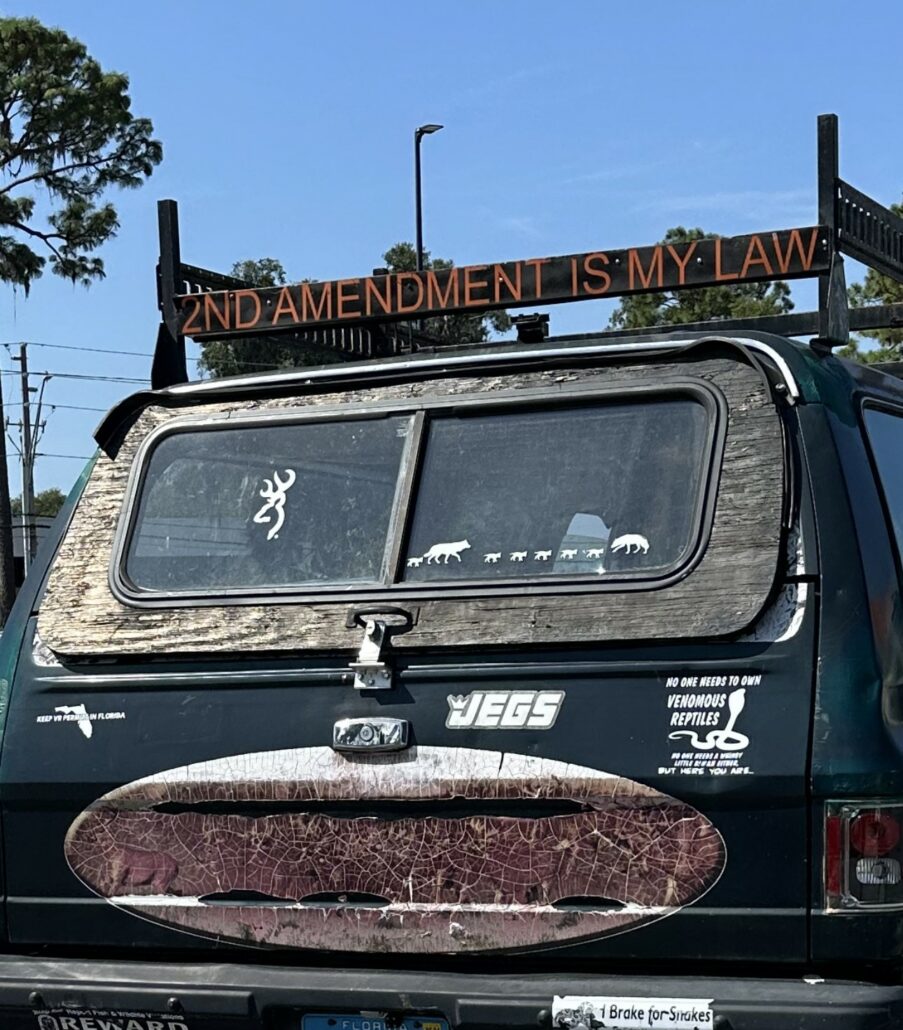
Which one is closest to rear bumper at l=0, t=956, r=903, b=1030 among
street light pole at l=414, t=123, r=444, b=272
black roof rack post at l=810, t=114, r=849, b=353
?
black roof rack post at l=810, t=114, r=849, b=353

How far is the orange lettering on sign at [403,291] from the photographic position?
4387 millimetres

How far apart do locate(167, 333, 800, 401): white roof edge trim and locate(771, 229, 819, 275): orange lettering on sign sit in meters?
0.26

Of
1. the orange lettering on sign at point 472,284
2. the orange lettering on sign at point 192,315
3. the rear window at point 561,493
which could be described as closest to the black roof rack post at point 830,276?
the rear window at point 561,493

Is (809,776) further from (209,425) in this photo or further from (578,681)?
(209,425)

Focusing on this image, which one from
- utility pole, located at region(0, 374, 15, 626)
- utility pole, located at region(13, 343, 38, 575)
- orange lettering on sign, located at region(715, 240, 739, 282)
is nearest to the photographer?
orange lettering on sign, located at region(715, 240, 739, 282)

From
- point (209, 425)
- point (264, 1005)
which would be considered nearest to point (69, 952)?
point (264, 1005)

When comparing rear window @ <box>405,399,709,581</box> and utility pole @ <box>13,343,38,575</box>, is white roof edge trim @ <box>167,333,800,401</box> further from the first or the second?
utility pole @ <box>13,343,38,575</box>

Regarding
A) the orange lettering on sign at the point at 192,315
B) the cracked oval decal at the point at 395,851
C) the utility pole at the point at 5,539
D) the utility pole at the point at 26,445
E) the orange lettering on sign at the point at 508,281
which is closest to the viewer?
the cracked oval decal at the point at 395,851

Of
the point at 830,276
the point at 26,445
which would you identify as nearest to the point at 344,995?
the point at 830,276

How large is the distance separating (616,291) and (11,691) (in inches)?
72.3

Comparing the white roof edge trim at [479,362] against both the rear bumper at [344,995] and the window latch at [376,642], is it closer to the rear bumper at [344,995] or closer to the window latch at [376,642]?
the window latch at [376,642]

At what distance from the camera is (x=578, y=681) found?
3557 millimetres

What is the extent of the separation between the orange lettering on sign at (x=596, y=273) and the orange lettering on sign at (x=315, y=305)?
0.73 m

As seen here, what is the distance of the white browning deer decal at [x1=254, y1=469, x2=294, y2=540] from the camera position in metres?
4.15
